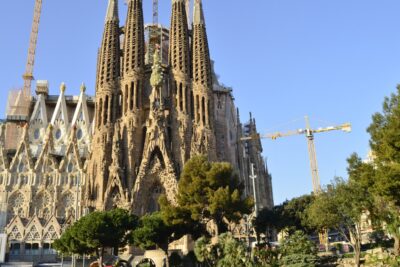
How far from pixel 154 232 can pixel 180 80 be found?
20006 millimetres

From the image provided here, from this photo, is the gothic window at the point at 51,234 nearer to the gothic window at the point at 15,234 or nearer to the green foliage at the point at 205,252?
the gothic window at the point at 15,234

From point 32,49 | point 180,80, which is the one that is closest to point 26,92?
point 32,49

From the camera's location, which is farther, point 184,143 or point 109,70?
point 109,70

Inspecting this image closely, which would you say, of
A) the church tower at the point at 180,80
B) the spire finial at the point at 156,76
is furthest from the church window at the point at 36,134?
the church tower at the point at 180,80

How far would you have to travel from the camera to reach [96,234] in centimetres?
2297

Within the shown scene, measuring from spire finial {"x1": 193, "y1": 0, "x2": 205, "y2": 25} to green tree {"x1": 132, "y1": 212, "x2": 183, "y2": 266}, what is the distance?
25.5m

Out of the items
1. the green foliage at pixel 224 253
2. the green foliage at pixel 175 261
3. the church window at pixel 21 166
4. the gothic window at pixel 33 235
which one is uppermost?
the church window at pixel 21 166

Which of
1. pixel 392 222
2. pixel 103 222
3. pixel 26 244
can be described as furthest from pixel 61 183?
pixel 392 222

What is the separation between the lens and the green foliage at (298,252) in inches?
819

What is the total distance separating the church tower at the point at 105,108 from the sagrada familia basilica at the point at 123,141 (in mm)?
98

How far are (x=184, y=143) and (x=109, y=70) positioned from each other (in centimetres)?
1092

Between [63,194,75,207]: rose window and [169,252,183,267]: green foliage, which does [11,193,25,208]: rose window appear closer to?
[63,194,75,207]: rose window

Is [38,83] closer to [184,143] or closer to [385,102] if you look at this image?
[184,143]

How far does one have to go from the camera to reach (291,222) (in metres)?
31.8
